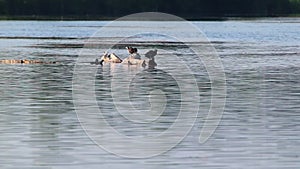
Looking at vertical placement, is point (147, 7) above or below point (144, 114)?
above

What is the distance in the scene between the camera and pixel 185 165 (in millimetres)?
18172

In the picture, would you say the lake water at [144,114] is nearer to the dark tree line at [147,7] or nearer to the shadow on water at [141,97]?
the shadow on water at [141,97]

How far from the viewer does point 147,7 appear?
14650 centimetres

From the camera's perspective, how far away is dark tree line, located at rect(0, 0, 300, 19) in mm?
137375

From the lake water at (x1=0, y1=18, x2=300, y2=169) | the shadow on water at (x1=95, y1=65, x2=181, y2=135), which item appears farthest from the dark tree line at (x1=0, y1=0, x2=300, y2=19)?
the shadow on water at (x1=95, y1=65, x2=181, y2=135)

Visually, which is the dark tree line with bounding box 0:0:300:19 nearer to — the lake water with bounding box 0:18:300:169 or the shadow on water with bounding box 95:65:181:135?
the lake water with bounding box 0:18:300:169

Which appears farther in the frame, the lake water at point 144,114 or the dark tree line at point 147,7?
the dark tree line at point 147,7

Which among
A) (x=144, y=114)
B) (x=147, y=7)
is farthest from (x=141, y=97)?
(x=147, y=7)

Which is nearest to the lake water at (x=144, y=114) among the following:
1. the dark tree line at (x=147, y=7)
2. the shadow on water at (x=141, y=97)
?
the shadow on water at (x=141, y=97)

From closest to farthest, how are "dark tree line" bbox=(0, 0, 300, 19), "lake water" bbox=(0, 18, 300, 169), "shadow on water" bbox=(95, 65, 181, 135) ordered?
"lake water" bbox=(0, 18, 300, 169) < "shadow on water" bbox=(95, 65, 181, 135) < "dark tree line" bbox=(0, 0, 300, 19)

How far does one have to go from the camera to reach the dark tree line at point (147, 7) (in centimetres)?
13738

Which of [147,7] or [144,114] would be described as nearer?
[144,114]

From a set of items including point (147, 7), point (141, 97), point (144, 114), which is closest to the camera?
point (144, 114)

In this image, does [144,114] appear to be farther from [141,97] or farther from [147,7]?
[147,7]
